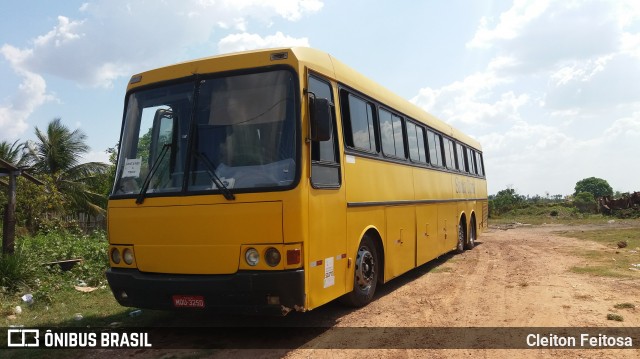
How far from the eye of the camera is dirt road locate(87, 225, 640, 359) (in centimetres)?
533

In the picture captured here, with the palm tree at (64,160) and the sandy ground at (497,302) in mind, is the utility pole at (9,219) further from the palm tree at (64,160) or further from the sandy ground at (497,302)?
the palm tree at (64,160)

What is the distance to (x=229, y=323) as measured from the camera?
21.9 feet

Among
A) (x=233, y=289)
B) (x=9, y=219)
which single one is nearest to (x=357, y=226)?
(x=233, y=289)

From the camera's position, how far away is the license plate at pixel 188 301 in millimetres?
5387

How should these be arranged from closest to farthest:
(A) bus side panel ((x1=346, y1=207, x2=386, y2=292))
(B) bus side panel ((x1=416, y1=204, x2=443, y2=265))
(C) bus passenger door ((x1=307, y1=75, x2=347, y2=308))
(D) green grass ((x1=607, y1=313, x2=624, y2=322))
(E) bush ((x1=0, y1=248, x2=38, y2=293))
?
(C) bus passenger door ((x1=307, y1=75, x2=347, y2=308))
(D) green grass ((x1=607, y1=313, x2=624, y2=322))
(A) bus side panel ((x1=346, y1=207, x2=386, y2=292))
(E) bush ((x1=0, y1=248, x2=38, y2=293))
(B) bus side panel ((x1=416, y1=204, x2=443, y2=265))

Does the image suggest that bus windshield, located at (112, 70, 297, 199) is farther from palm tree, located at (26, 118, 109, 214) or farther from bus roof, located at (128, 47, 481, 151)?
palm tree, located at (26, 118, 109, 214)

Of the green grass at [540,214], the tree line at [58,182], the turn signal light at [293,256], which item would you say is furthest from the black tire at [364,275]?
the green grass at [540,214]

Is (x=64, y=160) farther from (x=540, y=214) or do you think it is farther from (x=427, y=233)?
(x=540, y=214)

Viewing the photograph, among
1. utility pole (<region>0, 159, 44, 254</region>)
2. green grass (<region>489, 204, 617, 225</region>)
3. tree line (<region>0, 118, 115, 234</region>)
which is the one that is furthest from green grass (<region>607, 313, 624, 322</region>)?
green grass (<region>489, 204, 617, 225</region>)

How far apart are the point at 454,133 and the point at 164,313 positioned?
9.46m

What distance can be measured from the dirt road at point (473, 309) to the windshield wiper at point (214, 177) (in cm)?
162

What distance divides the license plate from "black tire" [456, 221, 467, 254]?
9910mm

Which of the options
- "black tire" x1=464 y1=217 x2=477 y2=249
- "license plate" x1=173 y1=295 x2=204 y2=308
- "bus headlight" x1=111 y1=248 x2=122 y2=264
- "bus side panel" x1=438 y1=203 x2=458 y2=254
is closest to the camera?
"license plate" x1=173 y1=295 x2=204 y2=308

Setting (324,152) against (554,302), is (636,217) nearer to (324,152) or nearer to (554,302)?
(554,302)
